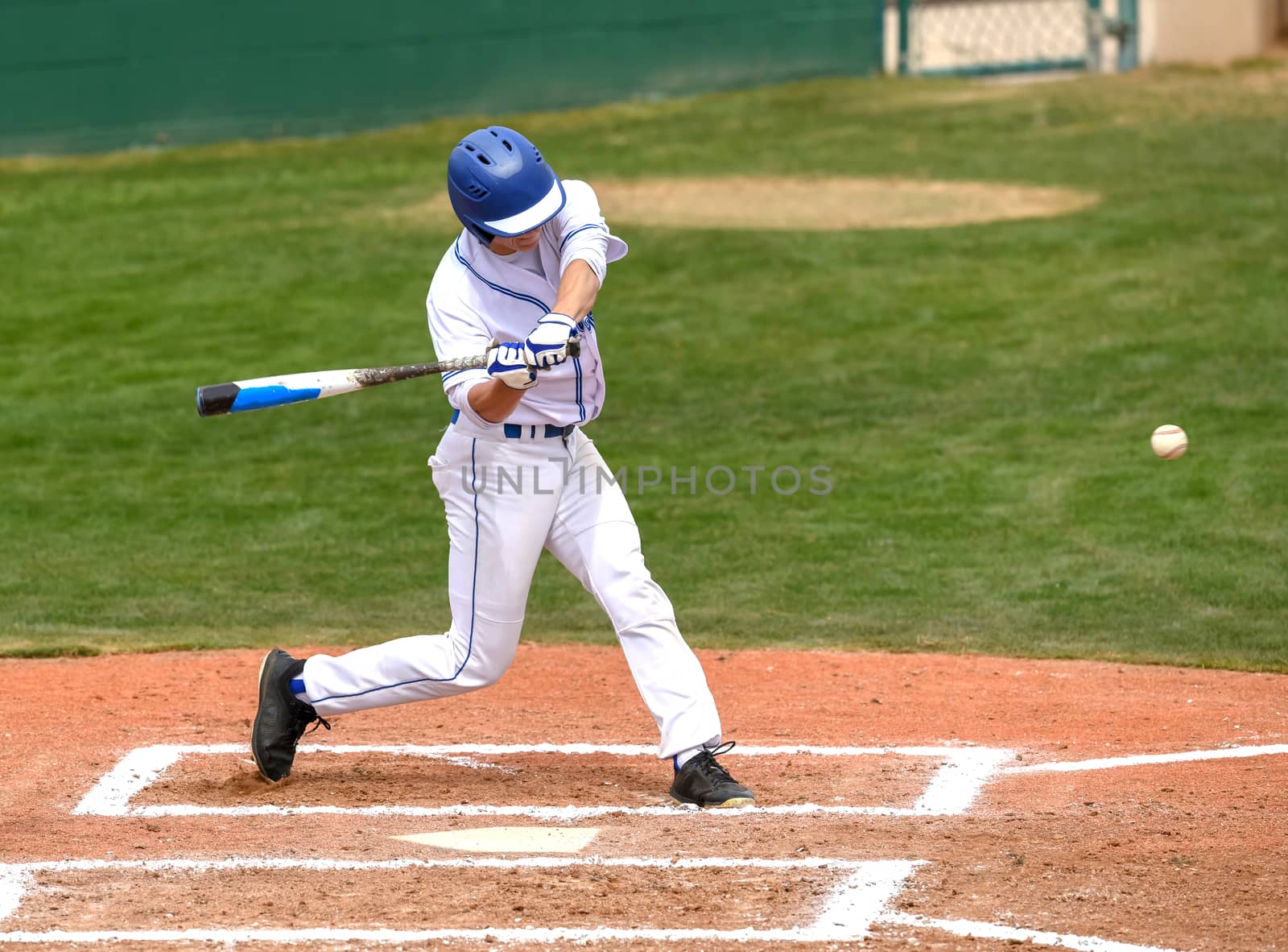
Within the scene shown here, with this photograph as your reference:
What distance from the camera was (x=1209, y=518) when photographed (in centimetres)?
900

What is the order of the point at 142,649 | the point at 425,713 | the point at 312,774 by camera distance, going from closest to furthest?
1. the point at 312,774
2. the point at 425,713
3. the point at 142,649

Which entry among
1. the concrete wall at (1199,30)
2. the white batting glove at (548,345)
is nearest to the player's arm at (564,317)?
the white batting glove at (548,345)

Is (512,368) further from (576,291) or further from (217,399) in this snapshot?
(217,399)

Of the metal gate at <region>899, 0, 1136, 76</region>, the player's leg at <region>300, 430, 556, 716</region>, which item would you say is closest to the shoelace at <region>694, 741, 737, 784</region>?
the player's leg at <region>300, 430, 556, 716</region>

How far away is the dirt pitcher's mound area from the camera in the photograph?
15.4 metres

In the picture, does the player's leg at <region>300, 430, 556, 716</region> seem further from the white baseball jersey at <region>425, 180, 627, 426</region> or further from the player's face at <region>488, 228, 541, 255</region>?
the player's face at <region>488, 228, 541, 255</region>

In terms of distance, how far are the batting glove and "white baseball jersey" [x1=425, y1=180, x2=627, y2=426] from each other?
24 cm

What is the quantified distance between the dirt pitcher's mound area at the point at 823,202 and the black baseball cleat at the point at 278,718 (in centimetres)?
1032

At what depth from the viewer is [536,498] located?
5105 millimetres

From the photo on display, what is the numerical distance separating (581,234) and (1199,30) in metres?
18.6

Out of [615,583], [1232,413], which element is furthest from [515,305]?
[1232,413]

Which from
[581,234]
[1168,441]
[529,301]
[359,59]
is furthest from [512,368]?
[359,59]

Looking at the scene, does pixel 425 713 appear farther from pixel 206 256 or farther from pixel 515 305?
pixel 206 256

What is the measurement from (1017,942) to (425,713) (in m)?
3.00
